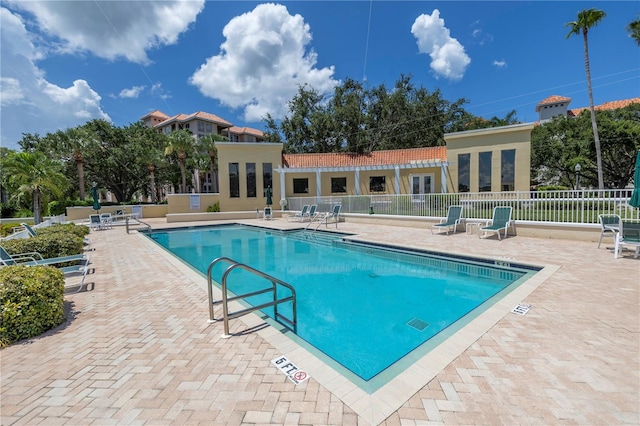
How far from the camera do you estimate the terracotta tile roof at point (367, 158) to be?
2147 centimetres

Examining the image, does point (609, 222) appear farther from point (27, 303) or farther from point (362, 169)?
point (362, 169)

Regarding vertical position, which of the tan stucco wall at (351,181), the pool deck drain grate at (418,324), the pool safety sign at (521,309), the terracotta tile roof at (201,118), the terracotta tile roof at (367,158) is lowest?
the pool deck drain grate at (418,324)

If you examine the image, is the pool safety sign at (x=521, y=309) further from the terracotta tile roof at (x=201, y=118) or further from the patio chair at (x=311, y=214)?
the terracotta tile roof at (x=201, y=118)

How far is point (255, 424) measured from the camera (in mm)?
2070

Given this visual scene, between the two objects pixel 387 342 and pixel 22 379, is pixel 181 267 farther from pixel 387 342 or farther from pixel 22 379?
pixel 387 342

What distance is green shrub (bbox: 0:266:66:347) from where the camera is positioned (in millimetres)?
3385

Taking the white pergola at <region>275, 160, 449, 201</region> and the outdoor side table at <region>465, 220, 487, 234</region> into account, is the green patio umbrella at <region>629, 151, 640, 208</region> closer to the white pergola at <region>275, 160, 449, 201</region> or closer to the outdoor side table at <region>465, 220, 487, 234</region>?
the outdoor side table at <region>465, 220, 487, 234</region>

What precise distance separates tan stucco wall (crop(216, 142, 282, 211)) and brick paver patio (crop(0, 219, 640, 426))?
17.9 meters

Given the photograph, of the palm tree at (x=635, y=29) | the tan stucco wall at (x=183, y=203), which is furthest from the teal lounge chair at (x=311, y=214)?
the palm tree at (x=635, y=29)

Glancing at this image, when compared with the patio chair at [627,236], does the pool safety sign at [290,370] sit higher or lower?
lower

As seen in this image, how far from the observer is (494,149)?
708 inches

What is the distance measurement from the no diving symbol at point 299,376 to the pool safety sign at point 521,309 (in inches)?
129

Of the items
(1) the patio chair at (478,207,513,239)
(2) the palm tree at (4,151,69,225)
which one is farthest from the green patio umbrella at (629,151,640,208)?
(2) the palm tree at (4,151,69,225)

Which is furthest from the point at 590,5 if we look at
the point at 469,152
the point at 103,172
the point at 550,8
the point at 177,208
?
the point at 103,172
